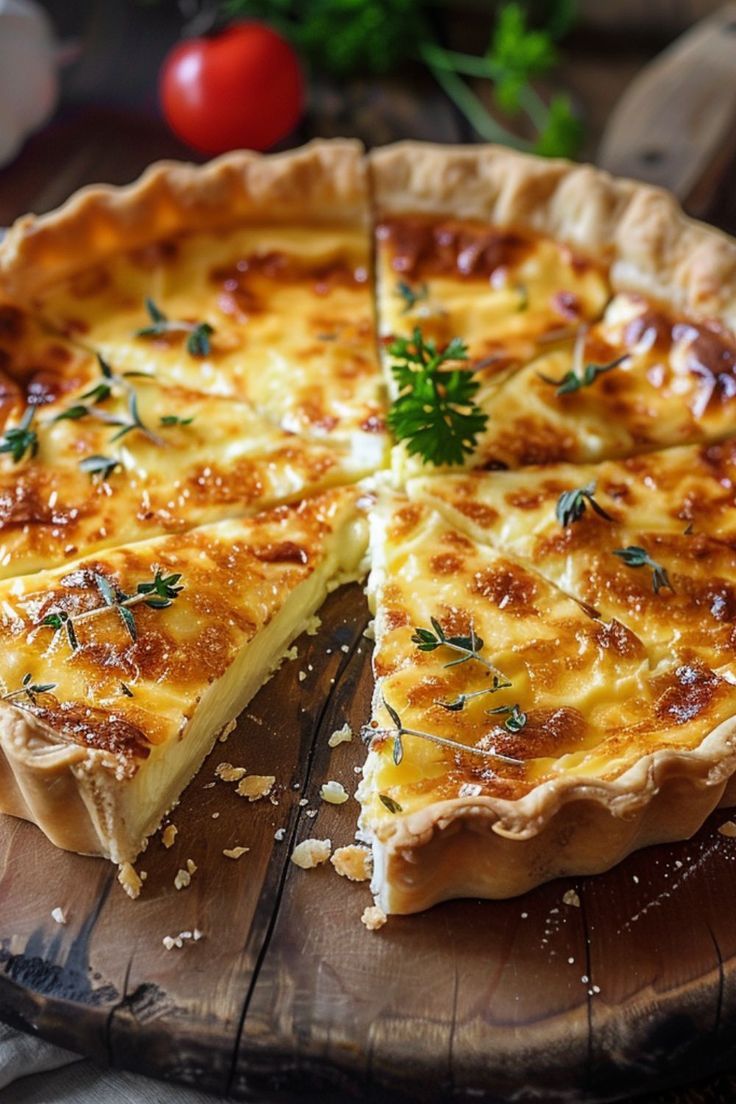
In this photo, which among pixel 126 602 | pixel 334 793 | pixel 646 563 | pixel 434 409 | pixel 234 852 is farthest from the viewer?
pixel 434 409

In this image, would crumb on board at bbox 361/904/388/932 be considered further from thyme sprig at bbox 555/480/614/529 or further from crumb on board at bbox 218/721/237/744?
thyme sprig at bbox 555/480/614/529

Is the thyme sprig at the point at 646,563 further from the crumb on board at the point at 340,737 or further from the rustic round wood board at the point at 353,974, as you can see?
the crumb on board at the point at 340,737

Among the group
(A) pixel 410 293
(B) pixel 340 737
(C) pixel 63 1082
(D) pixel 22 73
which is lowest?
(C) pixel 63 1082

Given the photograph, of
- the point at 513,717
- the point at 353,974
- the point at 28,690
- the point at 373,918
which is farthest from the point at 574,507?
the point at 28,690

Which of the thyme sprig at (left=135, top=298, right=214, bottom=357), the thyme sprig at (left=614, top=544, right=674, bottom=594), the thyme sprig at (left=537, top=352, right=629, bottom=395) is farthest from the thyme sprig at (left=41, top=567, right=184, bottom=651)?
the thyme sprig at (left=537, top=352, right=629, bottom=395)

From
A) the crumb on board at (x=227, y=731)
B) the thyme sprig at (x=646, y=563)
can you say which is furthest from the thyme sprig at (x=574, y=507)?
the crumb on board at (x=227, y=731)

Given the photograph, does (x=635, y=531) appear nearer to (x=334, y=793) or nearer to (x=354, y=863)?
(x=334, y=793)

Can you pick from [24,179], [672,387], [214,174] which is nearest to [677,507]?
[672,387]
